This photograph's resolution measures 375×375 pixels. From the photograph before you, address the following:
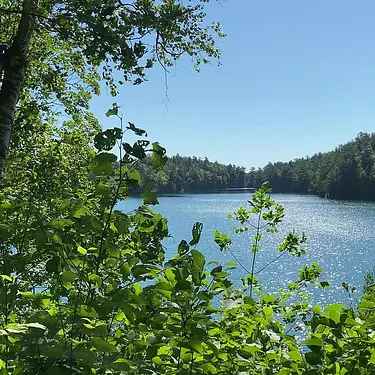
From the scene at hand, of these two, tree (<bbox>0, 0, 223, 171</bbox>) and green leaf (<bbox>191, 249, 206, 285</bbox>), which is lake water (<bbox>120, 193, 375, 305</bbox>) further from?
green leaf (<bbox>191, 249, 206, 285</bbox>)

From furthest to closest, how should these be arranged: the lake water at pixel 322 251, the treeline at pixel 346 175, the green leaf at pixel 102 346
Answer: the treeline at pixel 346 175 → the lake water at pixel 322 251 → the green leaf at pixel 102 346

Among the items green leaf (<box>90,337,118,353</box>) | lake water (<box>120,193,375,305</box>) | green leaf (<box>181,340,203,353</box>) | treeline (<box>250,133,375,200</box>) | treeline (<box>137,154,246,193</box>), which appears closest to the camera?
green leaf (<box>90,337,118,353</box>)

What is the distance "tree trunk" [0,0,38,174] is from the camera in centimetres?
268

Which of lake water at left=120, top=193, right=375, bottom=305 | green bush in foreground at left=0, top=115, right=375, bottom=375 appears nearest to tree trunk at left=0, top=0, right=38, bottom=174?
green bush in foreground at left=0, top=115, right=375, bottom=375

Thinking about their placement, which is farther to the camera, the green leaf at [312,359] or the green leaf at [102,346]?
the green leaf at [312,359]

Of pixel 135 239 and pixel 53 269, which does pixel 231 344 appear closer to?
pixel 135 239

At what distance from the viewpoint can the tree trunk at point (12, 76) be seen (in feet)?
8.79

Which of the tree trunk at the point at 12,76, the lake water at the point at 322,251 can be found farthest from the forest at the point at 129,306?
the lake water at the point at 322,251

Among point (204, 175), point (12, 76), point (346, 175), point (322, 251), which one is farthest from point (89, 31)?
point (204, 175)

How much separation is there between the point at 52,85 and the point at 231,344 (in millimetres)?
5850

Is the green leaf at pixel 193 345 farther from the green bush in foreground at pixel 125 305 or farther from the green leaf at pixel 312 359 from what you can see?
the green leaf at pixel 312 359

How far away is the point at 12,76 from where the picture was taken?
2.89m

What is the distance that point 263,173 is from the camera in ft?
461

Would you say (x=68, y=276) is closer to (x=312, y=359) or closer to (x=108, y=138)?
(x=108, y=138)
